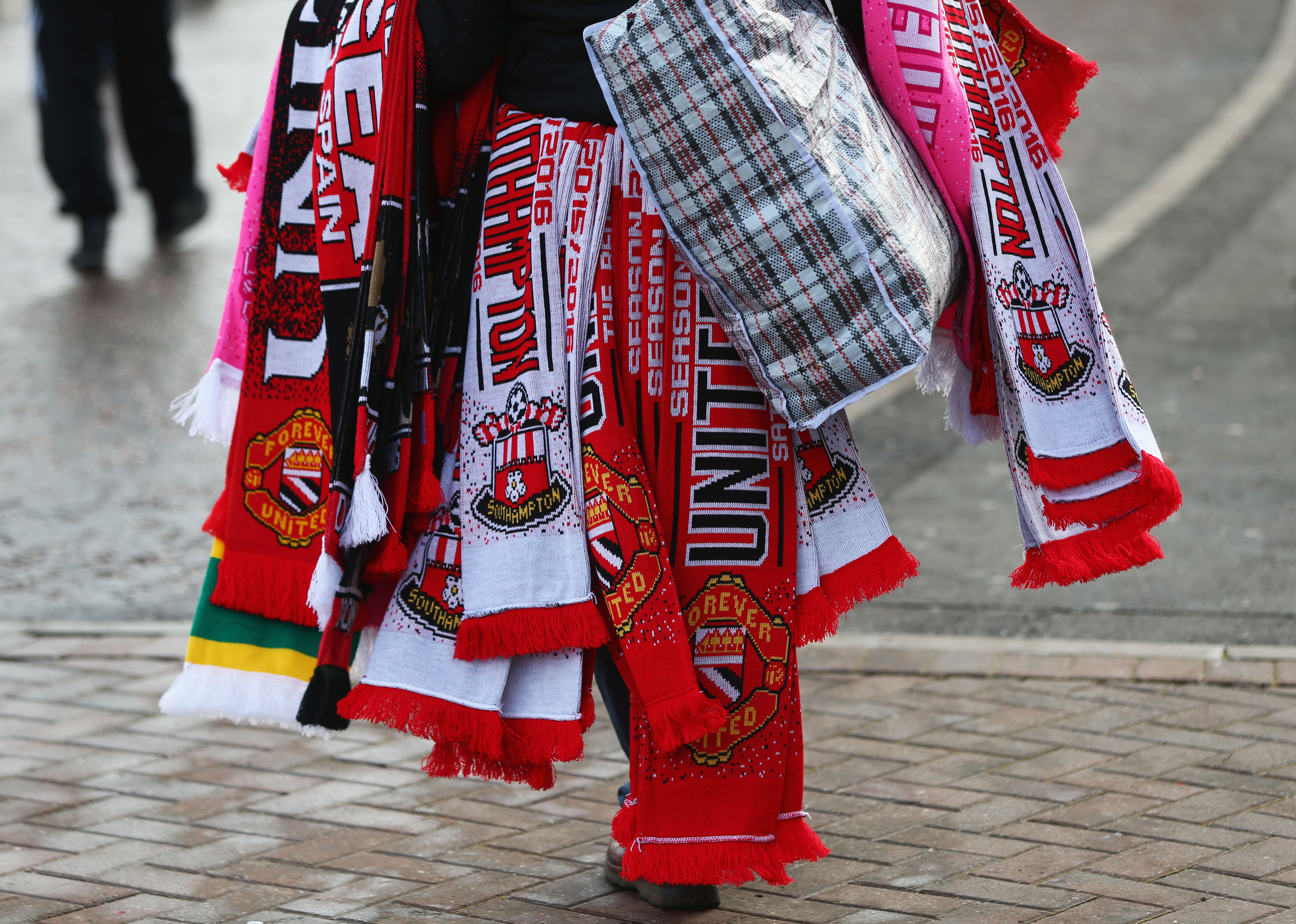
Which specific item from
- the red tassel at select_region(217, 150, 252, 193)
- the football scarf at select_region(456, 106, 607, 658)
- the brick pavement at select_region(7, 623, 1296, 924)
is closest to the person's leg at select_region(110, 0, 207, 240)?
the brick pavement at select_region(7, 623, 1296, 924)

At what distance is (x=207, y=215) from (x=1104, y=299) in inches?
184

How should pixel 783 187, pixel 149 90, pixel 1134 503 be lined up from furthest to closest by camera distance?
pixel 149 90 < pixel 1134 503 < pixel 783 187

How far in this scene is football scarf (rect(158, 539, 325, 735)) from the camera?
2797 mm

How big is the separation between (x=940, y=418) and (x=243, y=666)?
3.67 meters

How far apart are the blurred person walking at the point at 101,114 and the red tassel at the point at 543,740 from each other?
582 cm

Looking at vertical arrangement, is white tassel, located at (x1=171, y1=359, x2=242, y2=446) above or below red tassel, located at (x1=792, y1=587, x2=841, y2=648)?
above

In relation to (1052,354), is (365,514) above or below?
below

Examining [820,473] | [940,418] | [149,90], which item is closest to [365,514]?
[820,473]

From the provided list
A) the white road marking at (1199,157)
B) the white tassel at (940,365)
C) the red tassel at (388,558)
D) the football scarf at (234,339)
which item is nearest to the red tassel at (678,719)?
the red tassel at (388,558)

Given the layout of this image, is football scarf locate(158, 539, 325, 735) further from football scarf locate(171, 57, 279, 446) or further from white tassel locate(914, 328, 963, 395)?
white tassel locate(914, 328, 963, 395)

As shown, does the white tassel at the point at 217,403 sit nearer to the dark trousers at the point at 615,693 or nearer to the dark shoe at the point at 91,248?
the dark trousers at the point at 615,693

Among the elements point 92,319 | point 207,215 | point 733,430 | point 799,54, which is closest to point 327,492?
point 733,430

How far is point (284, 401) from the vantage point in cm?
277

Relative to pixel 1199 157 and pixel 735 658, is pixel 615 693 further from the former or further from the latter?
pixel 1199 157
